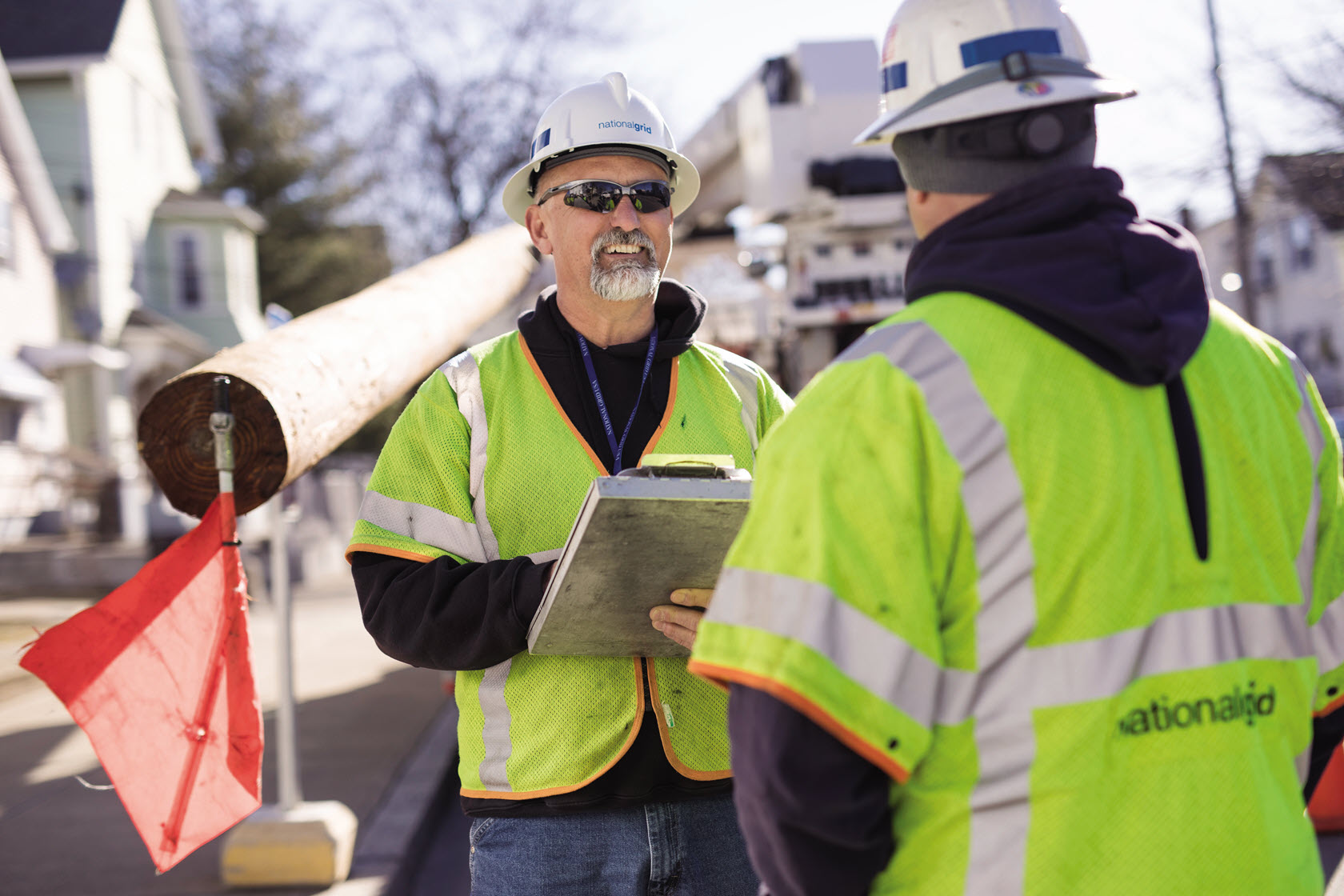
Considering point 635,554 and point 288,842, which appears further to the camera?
point 288,842

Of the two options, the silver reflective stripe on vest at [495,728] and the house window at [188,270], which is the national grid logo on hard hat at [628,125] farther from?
the house window at [188,270]

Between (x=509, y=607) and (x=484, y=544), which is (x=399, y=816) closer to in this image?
(x=484, y=544)

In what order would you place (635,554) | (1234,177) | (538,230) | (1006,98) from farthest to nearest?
(1234,177)
(538,230)
(635,554)
(1006,98)

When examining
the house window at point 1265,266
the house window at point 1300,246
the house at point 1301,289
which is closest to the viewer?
the house at point 1301,289

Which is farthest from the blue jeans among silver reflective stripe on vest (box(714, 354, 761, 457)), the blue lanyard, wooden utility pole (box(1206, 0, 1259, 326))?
wooden utility pole (box(1206, 0, 1259, 326))

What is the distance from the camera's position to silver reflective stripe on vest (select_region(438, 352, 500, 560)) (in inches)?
101

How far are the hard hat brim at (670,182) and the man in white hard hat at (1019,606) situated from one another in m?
1.62

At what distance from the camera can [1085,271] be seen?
149cm

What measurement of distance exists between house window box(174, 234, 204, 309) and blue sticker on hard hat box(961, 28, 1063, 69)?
29.2 meters

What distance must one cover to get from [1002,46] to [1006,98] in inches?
4.2

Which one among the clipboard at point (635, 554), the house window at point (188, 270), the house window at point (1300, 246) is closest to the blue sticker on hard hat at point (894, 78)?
the clipboard at point (635, 554)

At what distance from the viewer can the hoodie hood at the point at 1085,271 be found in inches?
57.2

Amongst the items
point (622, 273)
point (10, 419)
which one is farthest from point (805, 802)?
point (10, 419)

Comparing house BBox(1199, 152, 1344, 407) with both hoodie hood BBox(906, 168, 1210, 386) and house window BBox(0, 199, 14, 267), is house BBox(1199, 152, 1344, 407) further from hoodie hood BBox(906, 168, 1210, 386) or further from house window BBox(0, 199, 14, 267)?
hoodie hood BBox(906, 168, 1210, 386)
